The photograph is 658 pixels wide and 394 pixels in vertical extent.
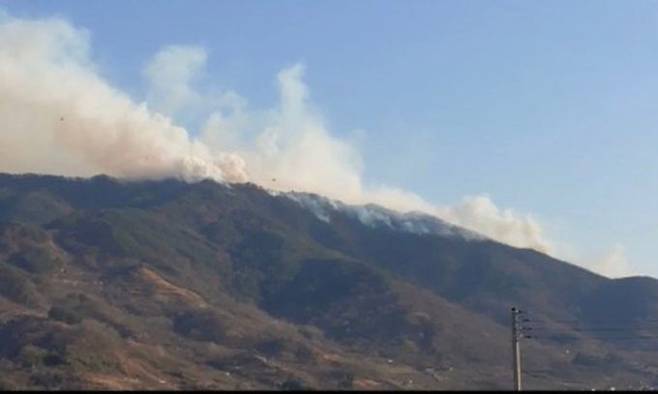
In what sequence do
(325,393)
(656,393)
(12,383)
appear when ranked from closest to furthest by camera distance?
1. (325,393)
2. (656,393)
3. (12,383)

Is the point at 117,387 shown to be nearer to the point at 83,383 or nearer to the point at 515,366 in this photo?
the point at 83,383

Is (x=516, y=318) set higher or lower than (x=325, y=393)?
higher

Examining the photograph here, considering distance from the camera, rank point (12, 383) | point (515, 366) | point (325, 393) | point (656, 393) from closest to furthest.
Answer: point (325, 393) → point (515, 366) → point (656, 393) → point (12, 383)

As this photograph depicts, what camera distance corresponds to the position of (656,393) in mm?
113938

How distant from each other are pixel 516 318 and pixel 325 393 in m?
21.9

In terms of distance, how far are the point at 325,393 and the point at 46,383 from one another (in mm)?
119857

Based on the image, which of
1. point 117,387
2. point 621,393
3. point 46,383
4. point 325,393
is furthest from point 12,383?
point 621,393

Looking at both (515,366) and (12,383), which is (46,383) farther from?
(515,366)

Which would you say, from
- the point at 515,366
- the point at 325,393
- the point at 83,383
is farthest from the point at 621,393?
the point at 83,383

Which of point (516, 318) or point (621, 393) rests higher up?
point (516, 318)

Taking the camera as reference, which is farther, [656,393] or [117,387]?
[117,387]

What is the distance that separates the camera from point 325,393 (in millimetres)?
87000

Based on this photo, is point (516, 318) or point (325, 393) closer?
point (325, 393)

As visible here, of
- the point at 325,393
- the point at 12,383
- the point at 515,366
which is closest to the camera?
the point at 325,393
